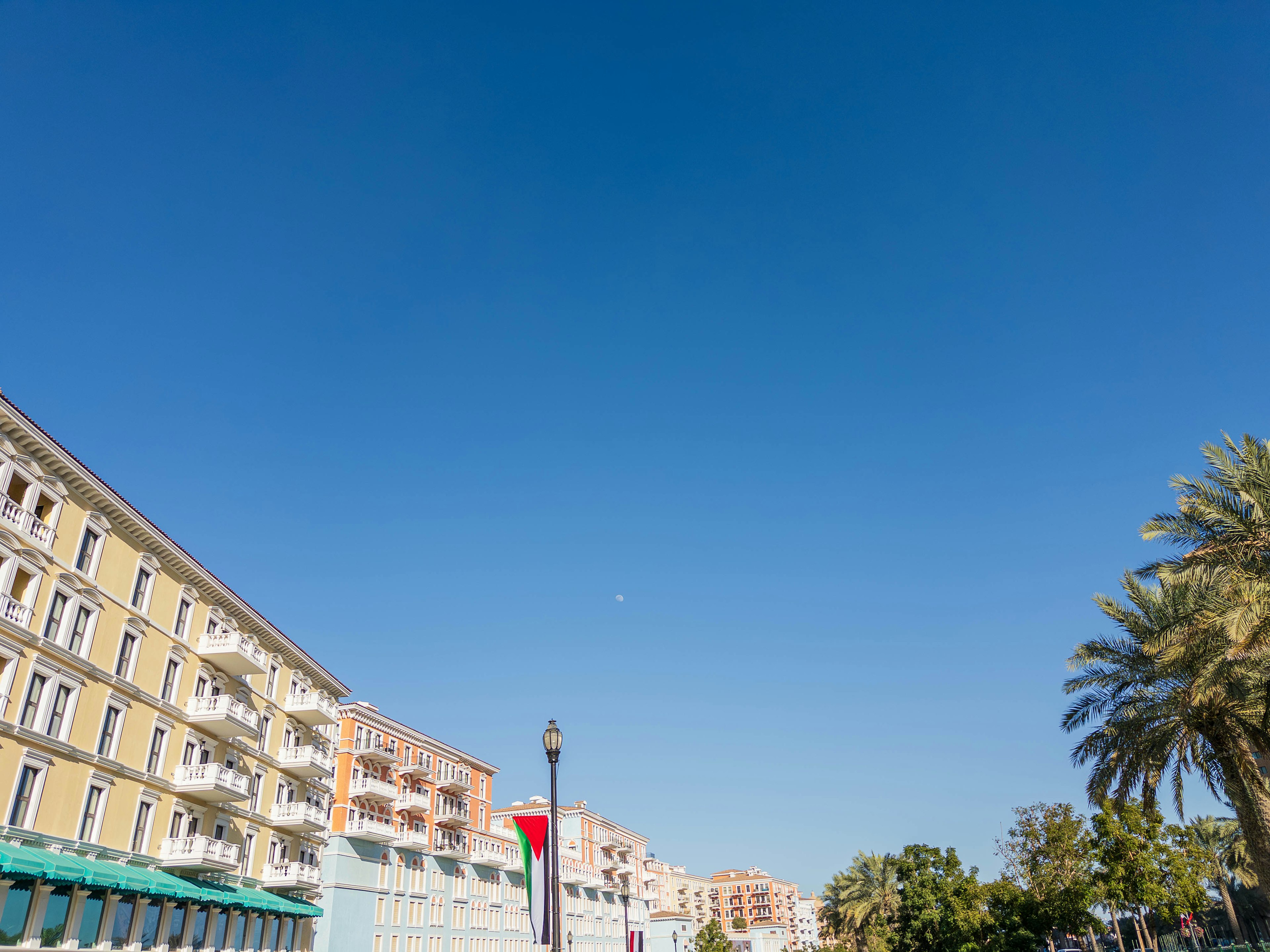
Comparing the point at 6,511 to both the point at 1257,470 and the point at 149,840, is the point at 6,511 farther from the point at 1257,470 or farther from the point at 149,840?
the point at 1257,470

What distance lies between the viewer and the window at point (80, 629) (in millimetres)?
27578

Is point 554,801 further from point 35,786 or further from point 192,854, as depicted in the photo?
point 192,854

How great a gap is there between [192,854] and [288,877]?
9.07m

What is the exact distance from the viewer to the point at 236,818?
36844mm

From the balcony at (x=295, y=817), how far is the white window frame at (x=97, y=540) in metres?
16.9

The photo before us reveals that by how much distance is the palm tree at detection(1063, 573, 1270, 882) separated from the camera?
24.4m

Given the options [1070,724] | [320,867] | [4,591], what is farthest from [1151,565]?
[320,867]

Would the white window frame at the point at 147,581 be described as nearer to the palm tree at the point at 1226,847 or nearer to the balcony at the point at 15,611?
the balcony at the point at 15,611

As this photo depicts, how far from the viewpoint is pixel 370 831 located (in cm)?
5103

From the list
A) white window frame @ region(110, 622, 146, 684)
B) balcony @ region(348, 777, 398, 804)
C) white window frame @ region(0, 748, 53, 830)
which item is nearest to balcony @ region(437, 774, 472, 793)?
balcony @ region(348, 777, 398, 804)

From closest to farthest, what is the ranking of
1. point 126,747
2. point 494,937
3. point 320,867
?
point 126,747
point 320,867
point 494,937

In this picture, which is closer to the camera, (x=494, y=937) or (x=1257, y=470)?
(x=1257, y=470)

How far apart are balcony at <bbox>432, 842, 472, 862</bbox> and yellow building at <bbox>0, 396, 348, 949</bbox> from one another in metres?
17.7

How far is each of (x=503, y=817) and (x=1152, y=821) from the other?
179 ft
